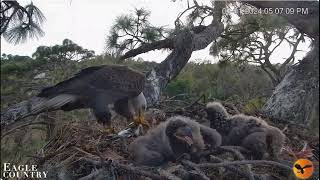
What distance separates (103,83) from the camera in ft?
16.8

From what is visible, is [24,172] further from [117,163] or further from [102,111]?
[102,111]

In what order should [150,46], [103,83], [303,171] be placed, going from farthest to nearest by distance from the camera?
1. [150,46]
2. [103,83]
3. [303,171]

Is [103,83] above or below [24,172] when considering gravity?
above

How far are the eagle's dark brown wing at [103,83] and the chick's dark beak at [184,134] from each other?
1628 mm

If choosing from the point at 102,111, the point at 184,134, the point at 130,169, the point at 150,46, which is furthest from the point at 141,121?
the point at 150,46

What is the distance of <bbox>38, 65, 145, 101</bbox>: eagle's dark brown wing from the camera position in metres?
4.89

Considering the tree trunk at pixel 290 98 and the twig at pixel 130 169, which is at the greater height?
the tree trunk at pixel 290 98

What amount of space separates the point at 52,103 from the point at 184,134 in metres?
1.73

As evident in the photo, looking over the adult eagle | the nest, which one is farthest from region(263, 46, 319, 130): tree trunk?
the nest

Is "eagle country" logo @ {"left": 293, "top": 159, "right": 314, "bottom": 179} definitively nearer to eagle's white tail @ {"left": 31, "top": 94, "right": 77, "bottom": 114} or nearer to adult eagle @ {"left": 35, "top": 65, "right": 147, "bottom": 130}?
adult eagle @ {"left": 35, "top": 65, "right": 147, "bottom": 130}

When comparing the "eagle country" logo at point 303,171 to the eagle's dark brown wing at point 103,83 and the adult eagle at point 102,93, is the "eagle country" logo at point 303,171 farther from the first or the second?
the eagle's dark brown wing at point 103,83

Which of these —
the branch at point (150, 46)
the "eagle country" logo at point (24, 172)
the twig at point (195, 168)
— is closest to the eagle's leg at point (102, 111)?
the "eagle country" logo at point (24, 172)

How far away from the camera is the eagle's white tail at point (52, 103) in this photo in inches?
188

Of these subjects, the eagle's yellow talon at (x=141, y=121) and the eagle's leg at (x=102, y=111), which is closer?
the eagle's yellow talon at (x=141, y=121)
